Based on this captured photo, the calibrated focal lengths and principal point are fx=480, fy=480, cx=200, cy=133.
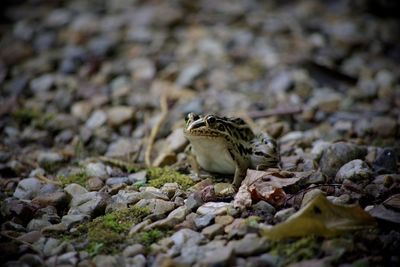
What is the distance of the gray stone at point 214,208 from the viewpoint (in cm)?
383

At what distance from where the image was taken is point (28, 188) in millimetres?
4391

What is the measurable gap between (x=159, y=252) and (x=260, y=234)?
0.73 meters

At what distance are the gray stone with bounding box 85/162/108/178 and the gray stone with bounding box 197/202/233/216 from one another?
129 centimetres

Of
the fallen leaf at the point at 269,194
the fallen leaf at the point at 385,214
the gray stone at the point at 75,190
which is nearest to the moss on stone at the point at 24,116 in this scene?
the gray stone at the point at 75,190

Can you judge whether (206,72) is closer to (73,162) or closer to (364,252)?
(73,162)

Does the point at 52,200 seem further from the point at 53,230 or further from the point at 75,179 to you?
the point at 75,179

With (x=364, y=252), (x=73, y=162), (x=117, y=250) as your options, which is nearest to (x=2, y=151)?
(x=73, y=162)

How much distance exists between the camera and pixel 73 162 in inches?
207

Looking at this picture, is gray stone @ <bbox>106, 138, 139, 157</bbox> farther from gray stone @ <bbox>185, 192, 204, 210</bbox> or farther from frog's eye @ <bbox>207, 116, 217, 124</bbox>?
gray stone @ <bbox>185, 192, 204, 210</bbox>

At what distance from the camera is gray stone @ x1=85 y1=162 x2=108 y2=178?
4754 millimetres

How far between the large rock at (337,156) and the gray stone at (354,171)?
114mm

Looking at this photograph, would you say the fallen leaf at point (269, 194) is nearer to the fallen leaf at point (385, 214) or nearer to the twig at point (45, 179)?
the fallen leaf at point (385, 214)

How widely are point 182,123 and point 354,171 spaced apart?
2.22m

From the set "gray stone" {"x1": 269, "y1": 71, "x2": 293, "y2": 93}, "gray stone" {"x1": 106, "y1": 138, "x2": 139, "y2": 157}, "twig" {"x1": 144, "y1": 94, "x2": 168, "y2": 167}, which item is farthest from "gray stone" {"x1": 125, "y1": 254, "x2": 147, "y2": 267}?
"gray stone" {"x1": 269, "y1": 71, "x2": 293, "y2": 93}
